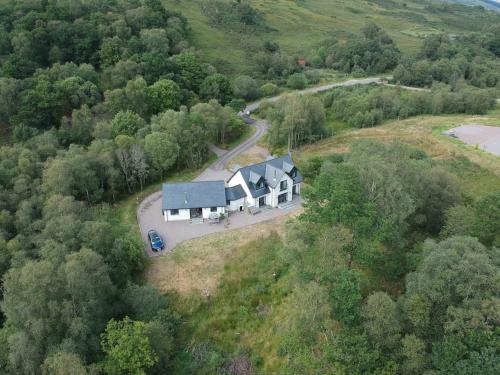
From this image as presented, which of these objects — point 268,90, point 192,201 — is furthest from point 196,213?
point 268,90

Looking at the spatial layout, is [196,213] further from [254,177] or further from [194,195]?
[254,177]

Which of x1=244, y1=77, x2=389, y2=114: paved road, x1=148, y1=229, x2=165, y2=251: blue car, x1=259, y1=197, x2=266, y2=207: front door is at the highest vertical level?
x1=259, y1=197, x2=266, y2=207: front door

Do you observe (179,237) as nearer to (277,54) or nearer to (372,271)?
(372,271)

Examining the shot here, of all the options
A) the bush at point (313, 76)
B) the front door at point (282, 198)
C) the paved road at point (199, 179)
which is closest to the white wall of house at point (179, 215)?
the paved road at point (199, 179)

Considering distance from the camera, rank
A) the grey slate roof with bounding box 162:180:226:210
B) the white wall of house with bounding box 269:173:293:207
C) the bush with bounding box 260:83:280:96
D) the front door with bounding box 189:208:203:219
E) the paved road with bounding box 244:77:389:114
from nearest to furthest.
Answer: the grey slate roof with bounding box 162:180:226:210
the front door with bounding box 189:208:203:219
the white wall of house with bounding box 269:173:293:207
the paved road with bounding box 244:77:389:114
the bush with bounding box 260:83:280:96

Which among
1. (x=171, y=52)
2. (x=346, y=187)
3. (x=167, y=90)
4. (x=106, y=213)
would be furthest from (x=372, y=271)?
(x=171, y=52)

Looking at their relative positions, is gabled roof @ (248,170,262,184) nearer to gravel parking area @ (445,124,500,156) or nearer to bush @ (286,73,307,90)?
gravel parking area @ (445,124,500,156)

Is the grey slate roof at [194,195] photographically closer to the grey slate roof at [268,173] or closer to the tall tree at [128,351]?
the grey slate roof at [268,173]

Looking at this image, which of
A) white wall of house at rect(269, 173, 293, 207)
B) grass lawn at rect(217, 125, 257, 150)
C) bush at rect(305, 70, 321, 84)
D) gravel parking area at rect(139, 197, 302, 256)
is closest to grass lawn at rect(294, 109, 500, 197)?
grass lawn at rect(217, 125, 257, 150)
